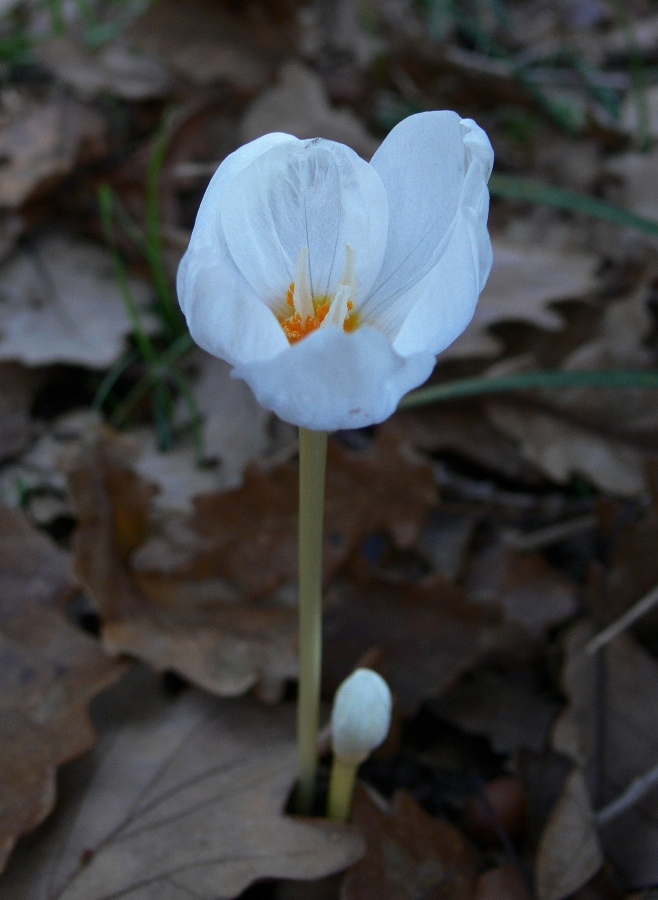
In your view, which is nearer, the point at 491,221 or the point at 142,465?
the point at 142,465

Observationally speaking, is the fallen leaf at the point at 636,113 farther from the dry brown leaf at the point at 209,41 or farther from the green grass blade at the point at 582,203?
the green grass blade at the point at 582,203

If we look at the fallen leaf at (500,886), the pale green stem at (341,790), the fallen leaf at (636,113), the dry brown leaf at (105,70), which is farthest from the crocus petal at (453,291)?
the fallen leaf at (636,113)

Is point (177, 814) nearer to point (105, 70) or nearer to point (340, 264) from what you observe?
point (340, 264)

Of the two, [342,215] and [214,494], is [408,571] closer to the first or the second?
[214,494]

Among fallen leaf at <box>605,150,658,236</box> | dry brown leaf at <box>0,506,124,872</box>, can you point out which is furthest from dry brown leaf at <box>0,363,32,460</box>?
fallen leaf at <box>605,150,658,236</box>

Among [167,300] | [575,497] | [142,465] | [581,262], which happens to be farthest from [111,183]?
[575,497]

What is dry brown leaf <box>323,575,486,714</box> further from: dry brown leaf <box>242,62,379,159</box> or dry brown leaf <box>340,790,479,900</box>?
dry brown leaf <box>242,62,379,159</box>
